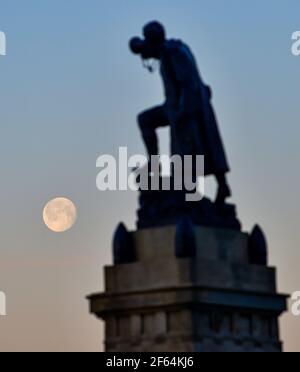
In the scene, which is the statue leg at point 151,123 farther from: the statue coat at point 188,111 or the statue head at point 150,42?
the statue head at point 150,42

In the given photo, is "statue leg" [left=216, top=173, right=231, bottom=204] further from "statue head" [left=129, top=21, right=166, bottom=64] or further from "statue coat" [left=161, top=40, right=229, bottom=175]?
"statue head" [left=129, top=21, right=166, bottom=64]

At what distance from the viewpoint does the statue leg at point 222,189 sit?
4766cm

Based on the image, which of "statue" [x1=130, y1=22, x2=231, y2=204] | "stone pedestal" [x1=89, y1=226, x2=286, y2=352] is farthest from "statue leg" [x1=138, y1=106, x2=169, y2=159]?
"stone pedestal" [x1=89, y1=226, x2=286, y2=352]

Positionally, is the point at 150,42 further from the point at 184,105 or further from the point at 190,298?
the point at 190,298

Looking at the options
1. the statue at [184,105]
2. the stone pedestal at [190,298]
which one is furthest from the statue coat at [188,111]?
the stone pedestal at [190,298]

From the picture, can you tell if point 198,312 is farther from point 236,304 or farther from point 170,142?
point 170,142

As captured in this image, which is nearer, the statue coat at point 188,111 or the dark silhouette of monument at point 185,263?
the dark silhouette of monument at point 185,263

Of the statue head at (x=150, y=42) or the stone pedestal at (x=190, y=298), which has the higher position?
the statue head at (x=150, y=42)

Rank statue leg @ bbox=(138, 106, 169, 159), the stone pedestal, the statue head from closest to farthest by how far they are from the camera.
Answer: the stone pedestal, the statue head, statue leg @ bbox=(138, 106, 169, 159)

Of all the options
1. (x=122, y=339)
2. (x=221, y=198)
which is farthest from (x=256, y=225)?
(x=122, y=339)

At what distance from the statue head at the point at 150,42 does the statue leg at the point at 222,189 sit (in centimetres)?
316

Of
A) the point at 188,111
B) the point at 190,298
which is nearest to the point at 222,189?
the point at 188,111

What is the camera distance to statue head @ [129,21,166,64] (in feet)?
156

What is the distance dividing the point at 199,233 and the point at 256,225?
6.66ft
